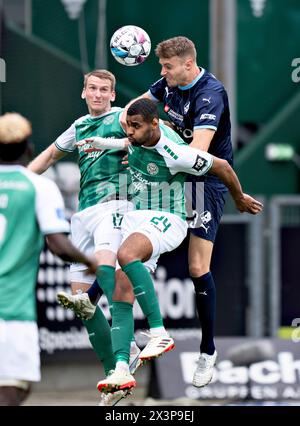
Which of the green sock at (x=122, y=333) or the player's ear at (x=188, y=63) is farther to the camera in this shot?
the player's ear at (x=188, y=63)

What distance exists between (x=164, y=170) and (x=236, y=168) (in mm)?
9475

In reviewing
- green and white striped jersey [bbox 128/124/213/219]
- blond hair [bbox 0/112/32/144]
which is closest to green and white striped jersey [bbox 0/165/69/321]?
blond hair [bbox 0/112/32/144]

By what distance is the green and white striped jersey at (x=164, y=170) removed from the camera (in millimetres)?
11680

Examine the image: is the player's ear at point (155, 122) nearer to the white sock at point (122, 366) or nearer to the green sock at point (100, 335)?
the green sock at point (100, 335)

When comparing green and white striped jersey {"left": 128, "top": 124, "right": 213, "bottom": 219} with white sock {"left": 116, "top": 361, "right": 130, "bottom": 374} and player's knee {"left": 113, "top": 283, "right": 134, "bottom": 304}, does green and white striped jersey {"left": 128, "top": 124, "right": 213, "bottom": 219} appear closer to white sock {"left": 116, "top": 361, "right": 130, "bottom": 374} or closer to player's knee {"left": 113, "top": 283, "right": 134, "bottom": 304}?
player's knee {"left": 113, "top": 283, "right": 134, "bottom": 304}

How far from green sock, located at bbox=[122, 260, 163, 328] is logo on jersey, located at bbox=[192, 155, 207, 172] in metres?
0.89

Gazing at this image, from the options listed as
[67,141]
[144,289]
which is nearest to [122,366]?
[144,289]

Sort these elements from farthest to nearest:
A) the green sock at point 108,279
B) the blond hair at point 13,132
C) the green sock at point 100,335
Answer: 1. the green sock at point 100,335
2. the green sock at point 108,279
3. the blond hair at point 13,132

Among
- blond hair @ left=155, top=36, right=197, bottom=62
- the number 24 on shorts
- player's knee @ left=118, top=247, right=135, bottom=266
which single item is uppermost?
blond hair @ left=155, top=36, right=197, bottom=62

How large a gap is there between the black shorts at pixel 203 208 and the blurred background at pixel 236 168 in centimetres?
531

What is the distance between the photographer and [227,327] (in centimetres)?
1984

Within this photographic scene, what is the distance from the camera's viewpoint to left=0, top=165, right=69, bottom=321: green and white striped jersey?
31.8ft

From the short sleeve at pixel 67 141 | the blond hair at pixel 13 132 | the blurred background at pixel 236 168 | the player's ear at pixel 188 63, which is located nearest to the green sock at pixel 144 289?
the short sleeve at pixel 67 141

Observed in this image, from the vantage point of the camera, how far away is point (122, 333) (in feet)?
38.9
